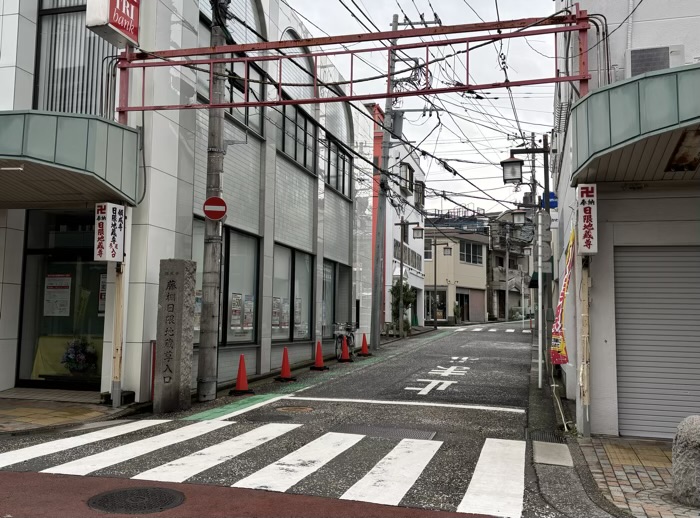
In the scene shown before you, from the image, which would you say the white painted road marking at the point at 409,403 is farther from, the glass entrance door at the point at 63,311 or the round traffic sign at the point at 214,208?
the glass entrance door at the point at 63,311

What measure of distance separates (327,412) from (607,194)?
5960 mm

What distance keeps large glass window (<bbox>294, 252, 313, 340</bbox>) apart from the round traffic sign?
6.93m

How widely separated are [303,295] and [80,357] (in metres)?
8.46

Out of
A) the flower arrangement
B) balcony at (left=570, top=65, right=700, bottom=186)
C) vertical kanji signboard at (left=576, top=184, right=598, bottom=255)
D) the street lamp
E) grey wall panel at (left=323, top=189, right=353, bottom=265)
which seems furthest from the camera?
grey wall panel at (left=323, top=189, right=353, bottom=265)

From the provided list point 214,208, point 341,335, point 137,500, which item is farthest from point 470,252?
point 137,500

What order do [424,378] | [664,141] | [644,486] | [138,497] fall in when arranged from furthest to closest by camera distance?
[424,378] < [664,141] < [644,486] < [138,497]

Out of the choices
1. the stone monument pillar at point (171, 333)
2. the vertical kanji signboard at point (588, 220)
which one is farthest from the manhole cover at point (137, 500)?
the vertical kanji signboard at point (588, 220)

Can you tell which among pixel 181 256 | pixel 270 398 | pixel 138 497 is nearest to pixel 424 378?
pixel 270 398

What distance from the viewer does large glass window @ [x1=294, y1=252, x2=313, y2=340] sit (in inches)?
748

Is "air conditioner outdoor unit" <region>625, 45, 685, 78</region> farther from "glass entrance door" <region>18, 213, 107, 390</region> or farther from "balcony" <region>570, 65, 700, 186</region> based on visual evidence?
"glass entrance door" <region>18, 213, 107, 390</region>

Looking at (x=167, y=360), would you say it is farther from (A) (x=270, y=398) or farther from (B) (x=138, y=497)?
(B) (x=138, y=497)

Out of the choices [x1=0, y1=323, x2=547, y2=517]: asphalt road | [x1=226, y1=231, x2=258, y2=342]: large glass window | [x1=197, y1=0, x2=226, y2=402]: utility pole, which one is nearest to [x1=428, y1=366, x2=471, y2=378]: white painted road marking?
[x1=0, y1=323, x2=547, y2=517]: asphalt road

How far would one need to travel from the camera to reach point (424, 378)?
16000 mm

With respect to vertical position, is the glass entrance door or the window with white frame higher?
the window with white frame
